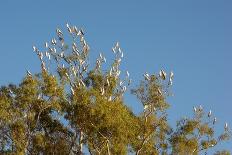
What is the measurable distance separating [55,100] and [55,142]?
133 inches

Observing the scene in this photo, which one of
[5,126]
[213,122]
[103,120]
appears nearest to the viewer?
[103,120]

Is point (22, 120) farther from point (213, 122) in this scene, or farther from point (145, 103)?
point (213, 122)

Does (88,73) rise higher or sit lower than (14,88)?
higher

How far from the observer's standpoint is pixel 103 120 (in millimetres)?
45062

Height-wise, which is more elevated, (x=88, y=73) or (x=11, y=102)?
(x=88, y=73)

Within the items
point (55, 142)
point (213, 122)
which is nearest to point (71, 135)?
point (55, 142)

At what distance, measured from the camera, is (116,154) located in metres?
46.5

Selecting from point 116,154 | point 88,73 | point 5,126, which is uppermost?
point 88,73

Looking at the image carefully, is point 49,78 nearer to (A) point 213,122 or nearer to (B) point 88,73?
(B) point 88,73

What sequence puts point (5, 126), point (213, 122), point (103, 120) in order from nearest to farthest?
point (103, 120) → point (5, 126) → point (213, 122)

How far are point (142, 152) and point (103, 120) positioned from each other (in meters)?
6.64

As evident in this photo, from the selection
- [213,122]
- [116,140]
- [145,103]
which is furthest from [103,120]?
[213,122]

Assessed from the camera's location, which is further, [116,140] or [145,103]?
[145,103]

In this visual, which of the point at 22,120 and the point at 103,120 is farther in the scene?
the point at 22,120
